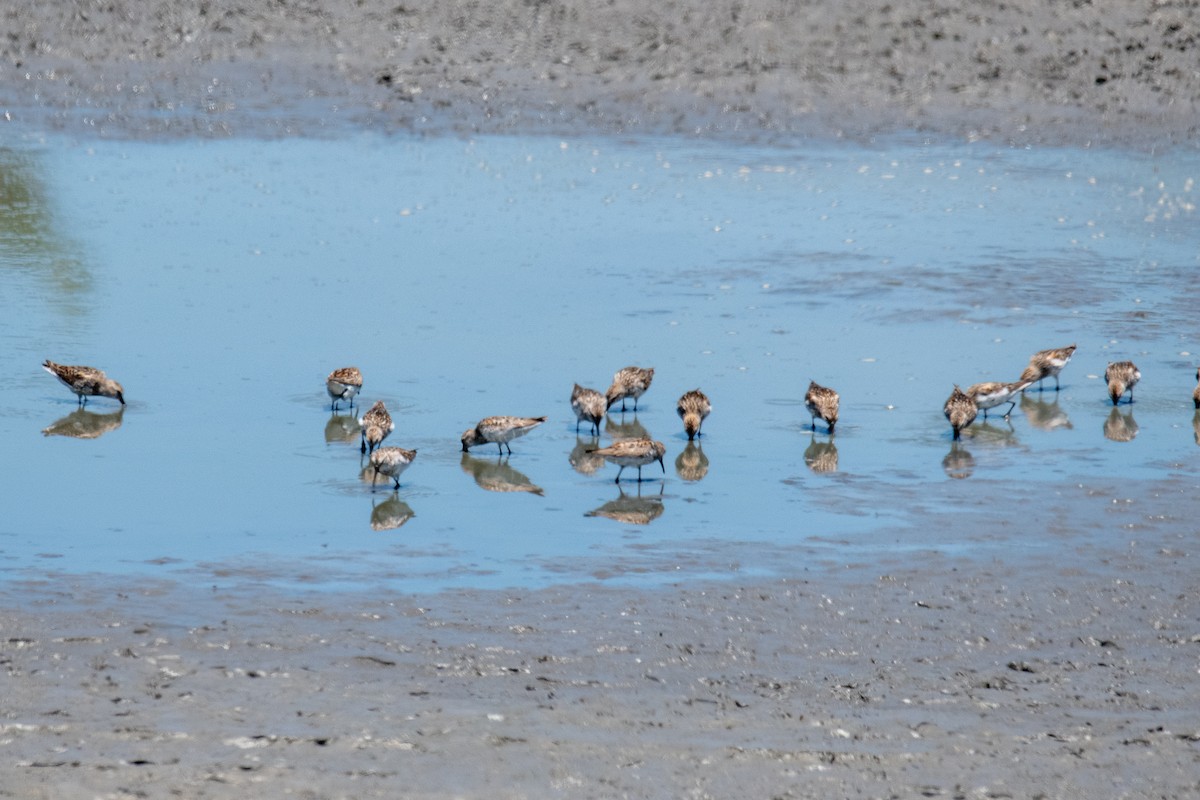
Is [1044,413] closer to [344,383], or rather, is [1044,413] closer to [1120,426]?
[1120,426]

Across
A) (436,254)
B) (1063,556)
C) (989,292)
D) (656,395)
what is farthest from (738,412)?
(436,254)

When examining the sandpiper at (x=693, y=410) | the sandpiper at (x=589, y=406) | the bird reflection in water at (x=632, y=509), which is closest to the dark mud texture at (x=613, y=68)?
the sandpiper at (x=589, y=406)

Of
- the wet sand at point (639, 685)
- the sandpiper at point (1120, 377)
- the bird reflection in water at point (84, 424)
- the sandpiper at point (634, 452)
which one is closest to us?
the wet sand at point (639, 685)

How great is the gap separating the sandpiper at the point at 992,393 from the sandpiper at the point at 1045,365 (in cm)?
28

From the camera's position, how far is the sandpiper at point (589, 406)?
14789 millimetres

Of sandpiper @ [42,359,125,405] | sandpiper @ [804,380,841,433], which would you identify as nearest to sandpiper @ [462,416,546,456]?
sandpiper @ [804,380,841,433]

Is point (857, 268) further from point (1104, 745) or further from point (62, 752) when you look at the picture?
point (62, 752)

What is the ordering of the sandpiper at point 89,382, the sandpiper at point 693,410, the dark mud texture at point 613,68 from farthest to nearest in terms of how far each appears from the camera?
the dark mud texture at point 613,68 → the sandpiper at point 89,382 → the sandpiper at point 693,410

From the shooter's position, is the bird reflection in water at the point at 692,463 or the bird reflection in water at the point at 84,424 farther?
the bird reflection in water at the point at 84,424

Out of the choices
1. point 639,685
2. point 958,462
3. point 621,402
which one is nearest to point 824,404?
point 958,462

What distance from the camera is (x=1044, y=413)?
15781 mm

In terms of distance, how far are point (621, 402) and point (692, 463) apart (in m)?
1.74

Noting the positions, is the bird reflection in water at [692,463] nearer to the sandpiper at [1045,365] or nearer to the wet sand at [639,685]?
the wet sand at [639,685]

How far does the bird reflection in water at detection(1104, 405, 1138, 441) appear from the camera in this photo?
14977mm
